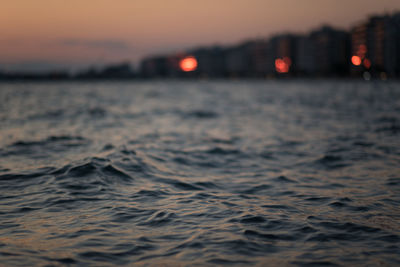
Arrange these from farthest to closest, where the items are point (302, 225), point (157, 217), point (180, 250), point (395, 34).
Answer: point (395, 34) < point (157, 217) < point (302, 225) < point (180, 250)

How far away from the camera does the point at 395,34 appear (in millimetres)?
186250

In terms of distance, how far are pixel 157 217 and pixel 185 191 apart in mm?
2027

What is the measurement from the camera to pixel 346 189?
9.21 meters

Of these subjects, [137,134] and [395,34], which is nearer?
[137,134]

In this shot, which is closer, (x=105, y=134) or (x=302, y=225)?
(x=302, y=225)

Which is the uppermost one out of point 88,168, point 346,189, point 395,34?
point 395,34

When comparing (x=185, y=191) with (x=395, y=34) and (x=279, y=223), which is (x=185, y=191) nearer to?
(x=279, y=223)

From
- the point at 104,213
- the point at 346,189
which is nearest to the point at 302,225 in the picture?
the point at 346,189

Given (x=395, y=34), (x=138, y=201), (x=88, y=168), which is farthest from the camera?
(x=395, y=34)

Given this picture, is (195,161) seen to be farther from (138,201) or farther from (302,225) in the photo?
(302,225)

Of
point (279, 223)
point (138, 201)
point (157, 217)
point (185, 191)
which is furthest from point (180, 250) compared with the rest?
point (185, 191)

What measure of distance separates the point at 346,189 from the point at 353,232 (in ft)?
9.47

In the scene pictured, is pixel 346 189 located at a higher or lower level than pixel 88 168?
lower

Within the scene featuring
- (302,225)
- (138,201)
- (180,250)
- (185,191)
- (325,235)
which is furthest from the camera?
(185,191)
